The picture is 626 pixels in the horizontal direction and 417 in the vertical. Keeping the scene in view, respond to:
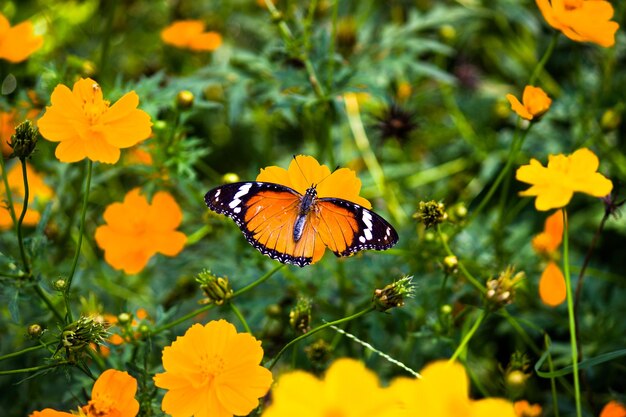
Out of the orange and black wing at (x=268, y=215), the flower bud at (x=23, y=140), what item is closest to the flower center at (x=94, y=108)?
the flower bud at (x=23, y=140)

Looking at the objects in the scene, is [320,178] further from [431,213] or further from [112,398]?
[112,398]

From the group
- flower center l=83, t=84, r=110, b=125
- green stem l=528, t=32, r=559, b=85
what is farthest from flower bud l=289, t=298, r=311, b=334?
green stem l=528, t=32, r=559, b=85

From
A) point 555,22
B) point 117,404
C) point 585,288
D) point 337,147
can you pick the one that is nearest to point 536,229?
point 585,288

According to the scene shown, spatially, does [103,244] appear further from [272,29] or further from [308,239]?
[272,29]

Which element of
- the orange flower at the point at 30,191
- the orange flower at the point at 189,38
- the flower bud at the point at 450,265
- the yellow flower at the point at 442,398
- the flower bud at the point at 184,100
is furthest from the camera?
the orange flower at the point at 189,38

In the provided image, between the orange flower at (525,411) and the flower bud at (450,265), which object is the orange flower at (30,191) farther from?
the orange flower at (525,411)

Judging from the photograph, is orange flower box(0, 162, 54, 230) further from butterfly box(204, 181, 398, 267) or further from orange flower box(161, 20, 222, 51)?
butterfly box(204, 181, 398, 267)
